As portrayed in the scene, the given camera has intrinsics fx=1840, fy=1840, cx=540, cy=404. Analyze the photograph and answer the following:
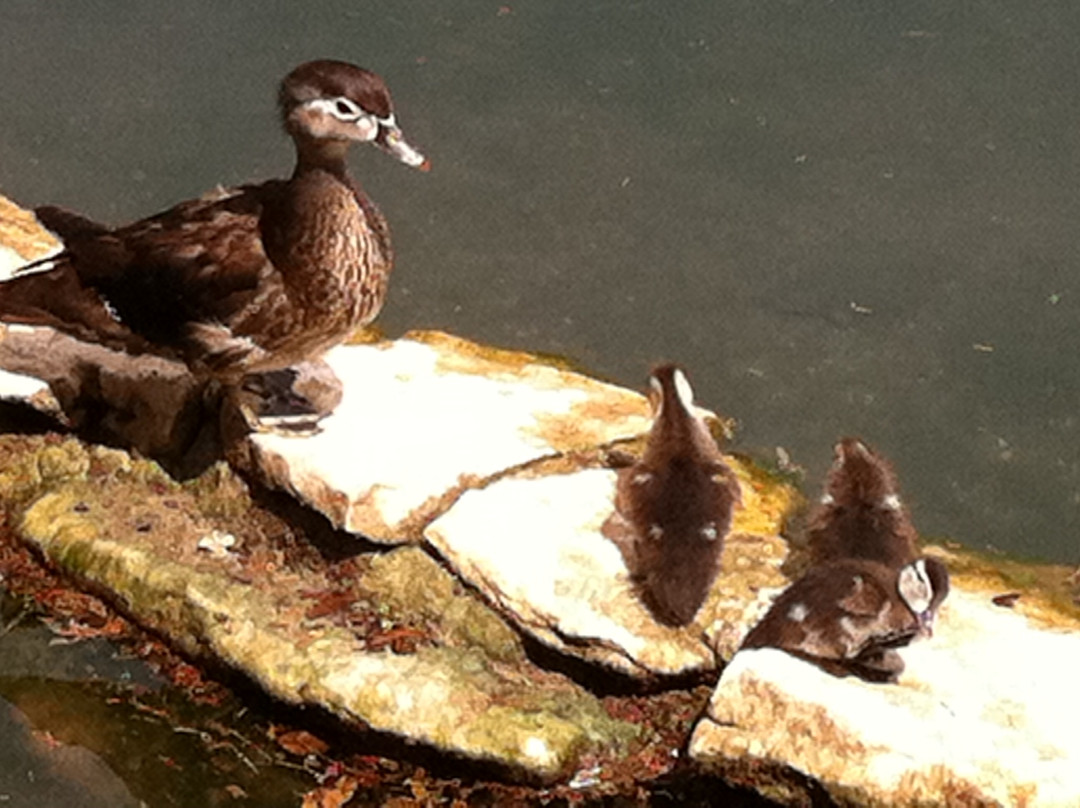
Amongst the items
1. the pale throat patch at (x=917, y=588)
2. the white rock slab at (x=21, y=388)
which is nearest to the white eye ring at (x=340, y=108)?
the white rock slab at (x=21, y=388)

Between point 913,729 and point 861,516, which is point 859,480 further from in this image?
point 913,729

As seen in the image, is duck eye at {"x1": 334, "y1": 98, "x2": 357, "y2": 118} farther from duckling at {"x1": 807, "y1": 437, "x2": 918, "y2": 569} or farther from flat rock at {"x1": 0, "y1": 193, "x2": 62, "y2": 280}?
duckling at {"x1": 807, "y1": 437, "x2": 918, "y2": 569}

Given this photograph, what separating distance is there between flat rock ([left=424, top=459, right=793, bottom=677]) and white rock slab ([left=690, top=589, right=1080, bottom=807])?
1.12 ft

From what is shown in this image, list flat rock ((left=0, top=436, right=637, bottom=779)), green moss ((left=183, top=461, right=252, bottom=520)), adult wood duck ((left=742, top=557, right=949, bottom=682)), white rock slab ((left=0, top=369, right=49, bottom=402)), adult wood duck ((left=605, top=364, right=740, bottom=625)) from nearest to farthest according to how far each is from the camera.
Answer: adult wood duck ((left=742, top=557, right=949, bottom=682)) → flat rock ((left=0, top=436, right=637, bottom=779)) → adult wood duck ((left=605, top=364, right=740, bottom=625)) → green moss ((left=183, top=461, right=252, bottom=520)) → white rock slab ((left=0, top=369, right=49, bottom=402))

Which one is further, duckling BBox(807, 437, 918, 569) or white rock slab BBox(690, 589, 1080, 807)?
duckling BBox(807, 437, 918, 569)

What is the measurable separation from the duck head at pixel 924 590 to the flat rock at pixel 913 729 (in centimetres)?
16

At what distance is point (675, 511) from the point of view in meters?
5.30

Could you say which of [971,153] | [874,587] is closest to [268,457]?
[874,587]

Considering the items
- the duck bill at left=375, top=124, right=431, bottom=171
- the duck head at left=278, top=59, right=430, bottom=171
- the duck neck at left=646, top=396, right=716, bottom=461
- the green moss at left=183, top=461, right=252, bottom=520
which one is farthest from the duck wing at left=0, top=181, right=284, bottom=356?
the duck neck at left=646, top=396, right=716, bottom=461

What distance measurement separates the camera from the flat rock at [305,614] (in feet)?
16.6

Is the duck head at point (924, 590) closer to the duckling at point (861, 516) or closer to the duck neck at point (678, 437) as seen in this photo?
the duckling at point (861, 516)

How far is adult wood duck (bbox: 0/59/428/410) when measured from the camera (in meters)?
5.51

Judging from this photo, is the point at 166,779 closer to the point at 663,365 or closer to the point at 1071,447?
the point at 663,365

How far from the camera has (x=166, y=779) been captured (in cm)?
520
